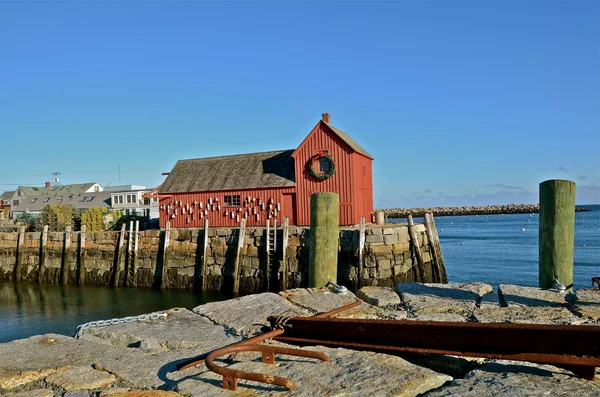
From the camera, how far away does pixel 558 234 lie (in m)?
7.31

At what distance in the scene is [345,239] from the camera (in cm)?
1980

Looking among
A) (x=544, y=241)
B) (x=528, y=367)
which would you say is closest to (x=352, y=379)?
(x=528, y=367)

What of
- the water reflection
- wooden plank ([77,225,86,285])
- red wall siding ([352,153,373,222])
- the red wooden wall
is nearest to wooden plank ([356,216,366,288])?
the water reflection

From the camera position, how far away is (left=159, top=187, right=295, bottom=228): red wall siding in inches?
1038

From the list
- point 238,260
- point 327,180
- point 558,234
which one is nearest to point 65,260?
point 238,260

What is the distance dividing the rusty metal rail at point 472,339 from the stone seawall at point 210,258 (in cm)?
1463

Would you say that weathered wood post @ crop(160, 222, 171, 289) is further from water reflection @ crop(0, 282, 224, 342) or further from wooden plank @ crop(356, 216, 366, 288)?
wooden plank @ crop(356, 216, 366, 288)

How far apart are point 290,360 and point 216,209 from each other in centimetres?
2398

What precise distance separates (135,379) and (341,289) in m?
3.60

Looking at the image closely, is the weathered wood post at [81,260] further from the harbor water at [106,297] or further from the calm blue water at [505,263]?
the calm blue water at [505,263]

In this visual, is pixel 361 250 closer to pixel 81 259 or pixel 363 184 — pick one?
pixel 363 184

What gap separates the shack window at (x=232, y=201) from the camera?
1061 inches

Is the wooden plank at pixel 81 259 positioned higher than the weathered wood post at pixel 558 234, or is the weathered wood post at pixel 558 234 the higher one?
the weathered wood post at pixel 558 234

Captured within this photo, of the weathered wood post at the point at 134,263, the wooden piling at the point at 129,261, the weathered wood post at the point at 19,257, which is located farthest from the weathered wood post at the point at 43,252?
the weathered wood post at the point at 134,263
